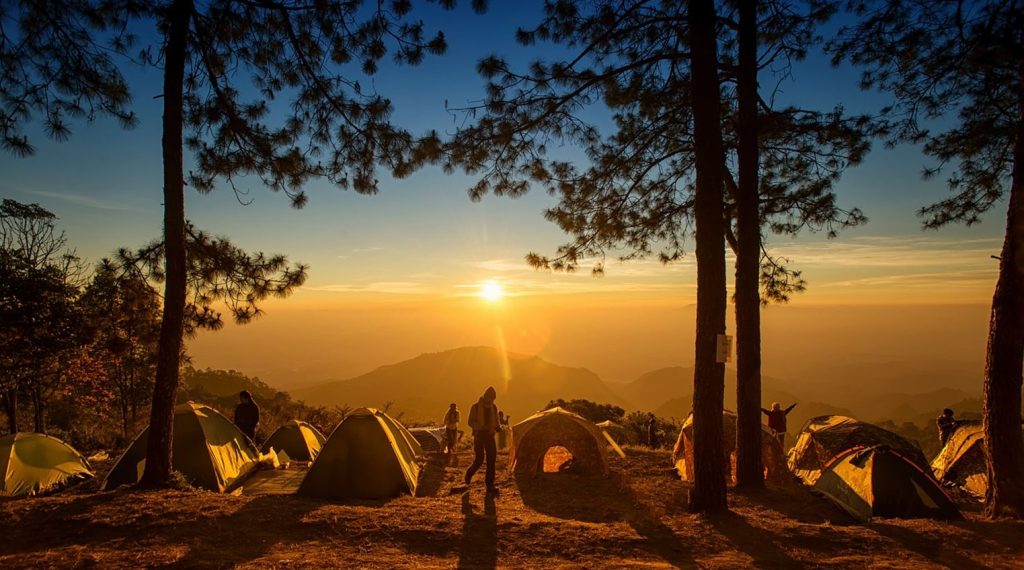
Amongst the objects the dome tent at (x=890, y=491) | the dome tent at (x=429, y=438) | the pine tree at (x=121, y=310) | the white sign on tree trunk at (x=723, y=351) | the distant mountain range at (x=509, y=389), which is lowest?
the distant mountain range at (x=509, y=389)

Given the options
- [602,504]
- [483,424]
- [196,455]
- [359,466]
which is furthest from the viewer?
[483,424]

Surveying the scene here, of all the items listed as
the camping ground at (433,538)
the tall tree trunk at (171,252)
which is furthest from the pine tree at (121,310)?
the camping ground at (433,538)

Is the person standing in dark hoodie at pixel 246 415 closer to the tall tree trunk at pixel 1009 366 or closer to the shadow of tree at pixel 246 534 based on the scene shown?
the shadow of tree at pixel 246 534

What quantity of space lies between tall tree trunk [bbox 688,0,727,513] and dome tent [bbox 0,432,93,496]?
1171 cm

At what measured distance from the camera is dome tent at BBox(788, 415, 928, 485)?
1115 cm

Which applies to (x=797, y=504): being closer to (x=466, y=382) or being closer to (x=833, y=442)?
(x=833, y=442)

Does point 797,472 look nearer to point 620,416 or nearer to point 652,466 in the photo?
point 652,466

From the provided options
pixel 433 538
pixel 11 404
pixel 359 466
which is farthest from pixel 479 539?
pixel 11 404

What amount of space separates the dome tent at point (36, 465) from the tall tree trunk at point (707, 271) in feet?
38.4

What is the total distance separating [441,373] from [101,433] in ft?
355

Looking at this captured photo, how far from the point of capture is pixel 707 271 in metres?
6.86

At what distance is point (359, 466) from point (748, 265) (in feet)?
26.1

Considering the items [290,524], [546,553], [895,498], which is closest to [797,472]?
[895,498]

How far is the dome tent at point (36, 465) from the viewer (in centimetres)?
899
